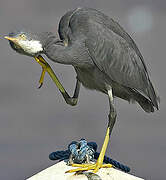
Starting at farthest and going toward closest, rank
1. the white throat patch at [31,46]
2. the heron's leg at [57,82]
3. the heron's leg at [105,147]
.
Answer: the heron's leg at [57,82]
the heron's leg at [105,147]
the white throat patch at [31,46]

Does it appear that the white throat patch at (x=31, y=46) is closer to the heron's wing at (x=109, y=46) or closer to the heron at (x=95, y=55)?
the heron at (x=95, y=55)

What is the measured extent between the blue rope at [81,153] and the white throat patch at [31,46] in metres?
0.56

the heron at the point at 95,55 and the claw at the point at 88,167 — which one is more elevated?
the heron at the point at 95,55

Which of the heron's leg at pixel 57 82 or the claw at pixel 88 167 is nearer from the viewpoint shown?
the claw at pixel 88 167

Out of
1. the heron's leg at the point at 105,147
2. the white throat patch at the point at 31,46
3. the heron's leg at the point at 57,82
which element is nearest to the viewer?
the white throat patch at the point at 31,46

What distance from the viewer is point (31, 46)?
9.04 ft

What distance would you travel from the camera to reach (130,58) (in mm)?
3025

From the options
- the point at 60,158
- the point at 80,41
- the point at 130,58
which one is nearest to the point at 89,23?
the point at 80,41

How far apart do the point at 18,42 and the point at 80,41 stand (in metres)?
0.33

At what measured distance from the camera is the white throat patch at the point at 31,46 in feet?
9.00

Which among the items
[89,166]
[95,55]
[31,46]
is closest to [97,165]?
[89,166]

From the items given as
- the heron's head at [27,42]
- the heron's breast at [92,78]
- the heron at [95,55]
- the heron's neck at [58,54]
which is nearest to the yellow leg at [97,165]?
the heron at [95,55]

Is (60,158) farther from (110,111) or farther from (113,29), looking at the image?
(113,29)

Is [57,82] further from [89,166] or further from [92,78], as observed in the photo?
[89,166]
